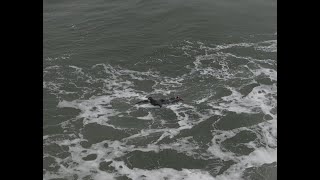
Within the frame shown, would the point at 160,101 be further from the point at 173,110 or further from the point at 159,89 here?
the point at 159,89

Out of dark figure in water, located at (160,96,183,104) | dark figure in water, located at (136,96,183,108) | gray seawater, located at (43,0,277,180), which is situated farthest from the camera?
dark figure in water, located at (160,96,183,104)

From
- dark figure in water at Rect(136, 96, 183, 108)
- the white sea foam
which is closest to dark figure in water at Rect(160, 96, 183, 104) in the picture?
dark figure in water at Rect(136, 96, 183, 108)

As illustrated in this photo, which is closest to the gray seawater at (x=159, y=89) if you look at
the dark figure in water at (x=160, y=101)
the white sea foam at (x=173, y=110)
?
the white sea foam at (x=173, y=110)

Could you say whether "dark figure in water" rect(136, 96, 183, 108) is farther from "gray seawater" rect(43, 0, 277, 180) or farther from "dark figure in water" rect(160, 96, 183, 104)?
"gray seawater" rect(43, 0, 277, 180)

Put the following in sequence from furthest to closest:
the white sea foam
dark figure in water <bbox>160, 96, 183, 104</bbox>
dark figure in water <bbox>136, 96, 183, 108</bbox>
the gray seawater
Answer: dark figure in water <bbox>160, 96, 183, 104</bbox> < dark figure in water <bbox>136, 96, 183, 108</bbox> < the gray seawater < the white sea foam

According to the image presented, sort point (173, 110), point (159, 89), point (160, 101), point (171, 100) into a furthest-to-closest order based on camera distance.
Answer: point (159, 89), point (171, 100), point (160, 101), point (173, 110)

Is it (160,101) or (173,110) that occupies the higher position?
(160,101)

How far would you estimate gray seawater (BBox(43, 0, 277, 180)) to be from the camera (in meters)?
16.5

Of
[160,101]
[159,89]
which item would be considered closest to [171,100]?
Result: [160,101]

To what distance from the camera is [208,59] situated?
2472 centimetres

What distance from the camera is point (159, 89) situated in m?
21.8
